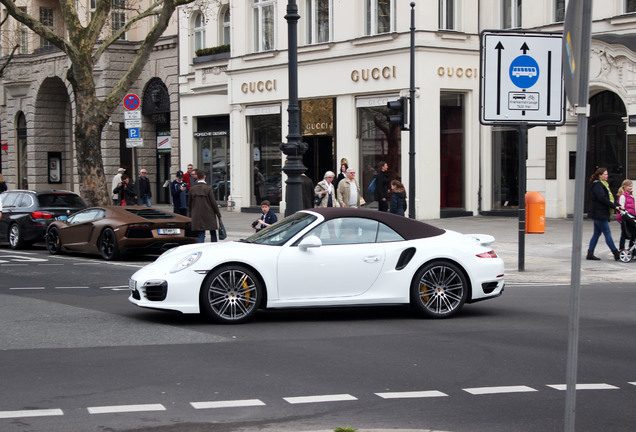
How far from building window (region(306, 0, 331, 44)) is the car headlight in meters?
21.2

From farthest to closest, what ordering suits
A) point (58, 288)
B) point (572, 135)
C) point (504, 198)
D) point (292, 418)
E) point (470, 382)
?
point (504, 198)
point (572, 135)
point (58, 288)
point (470, 382)
point (292, 418)

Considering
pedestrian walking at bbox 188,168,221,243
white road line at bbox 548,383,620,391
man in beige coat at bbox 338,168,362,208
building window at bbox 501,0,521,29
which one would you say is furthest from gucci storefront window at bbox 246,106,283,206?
white road line at bbox 548,383,620,391

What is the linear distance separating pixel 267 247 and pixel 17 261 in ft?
32.7

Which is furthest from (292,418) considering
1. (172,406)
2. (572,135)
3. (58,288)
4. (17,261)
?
(572,135)

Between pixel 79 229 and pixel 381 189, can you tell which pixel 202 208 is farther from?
pixel 381 189

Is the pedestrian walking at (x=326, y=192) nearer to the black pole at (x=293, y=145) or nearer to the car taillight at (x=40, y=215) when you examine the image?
the black pole at (x=293, y=145)

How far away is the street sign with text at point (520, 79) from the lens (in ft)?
53.3

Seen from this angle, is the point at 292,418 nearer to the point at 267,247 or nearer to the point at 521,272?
the point at 267,247

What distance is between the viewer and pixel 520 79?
53.8 feet

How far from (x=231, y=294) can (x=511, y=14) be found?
20.9 metres

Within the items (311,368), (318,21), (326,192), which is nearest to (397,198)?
(326,192)

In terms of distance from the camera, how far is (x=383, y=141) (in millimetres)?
29516

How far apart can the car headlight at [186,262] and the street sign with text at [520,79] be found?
722 centimetres

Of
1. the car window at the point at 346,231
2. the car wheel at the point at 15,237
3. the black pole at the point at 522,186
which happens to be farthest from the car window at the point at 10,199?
the car window at the point at 346,231
